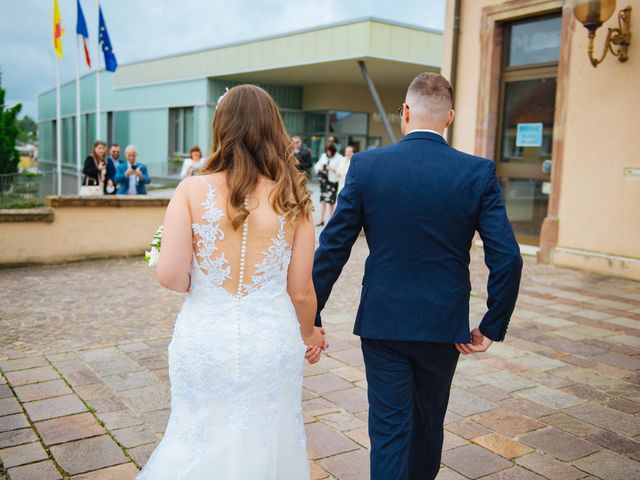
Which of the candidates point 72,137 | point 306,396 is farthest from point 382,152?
point 72,137

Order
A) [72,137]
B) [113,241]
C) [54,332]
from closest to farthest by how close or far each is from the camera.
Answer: [54,332] < [113,241] < [72,137]

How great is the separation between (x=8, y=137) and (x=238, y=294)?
21.8 meters

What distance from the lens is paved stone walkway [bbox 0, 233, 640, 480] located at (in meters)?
3.41

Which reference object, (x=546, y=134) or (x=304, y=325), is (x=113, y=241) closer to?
(x=546, y=134)

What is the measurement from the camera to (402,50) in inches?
808

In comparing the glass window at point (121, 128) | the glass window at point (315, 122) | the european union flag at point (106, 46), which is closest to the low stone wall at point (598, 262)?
the european union flag at point (106, 46)

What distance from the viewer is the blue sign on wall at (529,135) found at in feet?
33.7

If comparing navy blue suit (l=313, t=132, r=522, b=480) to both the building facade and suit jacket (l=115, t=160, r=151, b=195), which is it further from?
the building facade

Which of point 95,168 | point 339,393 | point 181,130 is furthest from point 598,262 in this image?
point 181,130

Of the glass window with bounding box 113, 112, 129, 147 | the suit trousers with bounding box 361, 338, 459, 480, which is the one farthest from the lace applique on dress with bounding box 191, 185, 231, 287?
the glass window with bounding box 113, 112, 129, 147

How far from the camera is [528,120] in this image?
10398mm

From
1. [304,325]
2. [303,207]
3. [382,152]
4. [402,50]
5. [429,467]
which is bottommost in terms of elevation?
[429,467]

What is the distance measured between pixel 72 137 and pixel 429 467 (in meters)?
45.8

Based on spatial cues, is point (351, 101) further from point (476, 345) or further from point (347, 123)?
point (476, 345)
